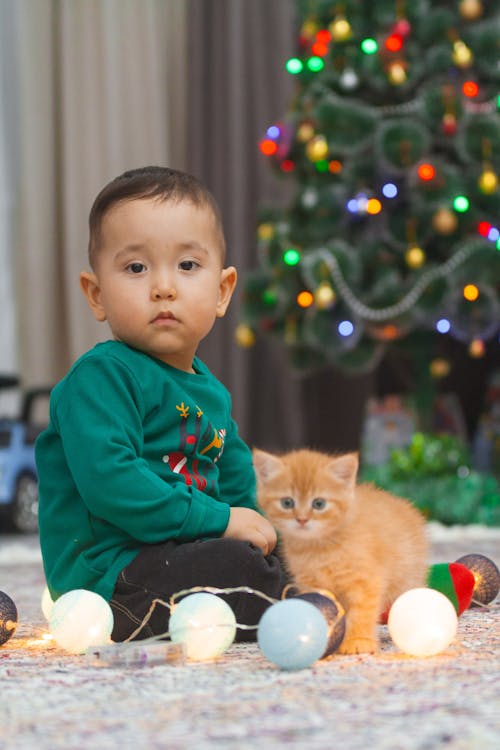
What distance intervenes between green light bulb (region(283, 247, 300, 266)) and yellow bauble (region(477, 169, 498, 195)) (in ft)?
1.68

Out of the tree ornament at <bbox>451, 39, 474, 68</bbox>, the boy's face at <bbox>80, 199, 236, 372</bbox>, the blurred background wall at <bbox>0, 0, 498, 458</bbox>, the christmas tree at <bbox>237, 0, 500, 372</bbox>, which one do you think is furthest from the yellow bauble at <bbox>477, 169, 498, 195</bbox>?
the boy's face at <bbox>80, 199, 236, 372</bbox>

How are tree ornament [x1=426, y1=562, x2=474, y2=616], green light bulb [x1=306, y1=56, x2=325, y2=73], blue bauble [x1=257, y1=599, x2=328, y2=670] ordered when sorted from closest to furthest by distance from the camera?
blue bauble [x1=257, y1=599, x2=328, y2=670], tree ornament [x1=426, y1=562, x2=474, y2=616], green light bulb [x1=306, y1=56, x2=325, y2=73]

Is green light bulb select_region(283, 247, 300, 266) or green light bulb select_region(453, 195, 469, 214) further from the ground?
green light bulb select_region(453, 195, 469, 214)

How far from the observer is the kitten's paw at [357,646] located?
1.09 m

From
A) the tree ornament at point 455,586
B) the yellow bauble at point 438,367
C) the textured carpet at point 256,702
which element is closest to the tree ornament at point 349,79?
the yellow bauble at point 438,367

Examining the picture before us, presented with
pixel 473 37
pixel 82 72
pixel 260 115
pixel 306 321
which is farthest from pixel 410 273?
pixel 82 72

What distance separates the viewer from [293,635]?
0.98 metres

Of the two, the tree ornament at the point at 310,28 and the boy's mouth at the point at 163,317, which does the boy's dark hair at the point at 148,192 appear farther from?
the tree ornament at the point at 310,28

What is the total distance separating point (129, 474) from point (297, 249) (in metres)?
1.88

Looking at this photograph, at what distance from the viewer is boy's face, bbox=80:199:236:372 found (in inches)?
48.8

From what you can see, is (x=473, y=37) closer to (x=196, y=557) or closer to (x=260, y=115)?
(x=260, y=115)

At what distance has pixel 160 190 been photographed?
1257mm

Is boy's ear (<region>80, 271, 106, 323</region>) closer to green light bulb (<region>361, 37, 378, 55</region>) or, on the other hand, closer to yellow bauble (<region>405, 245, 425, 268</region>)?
yellow bauble (<region>405, 245, 425, 268</region>)

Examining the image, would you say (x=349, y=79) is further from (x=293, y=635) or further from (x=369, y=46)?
(x=293, y=635)
